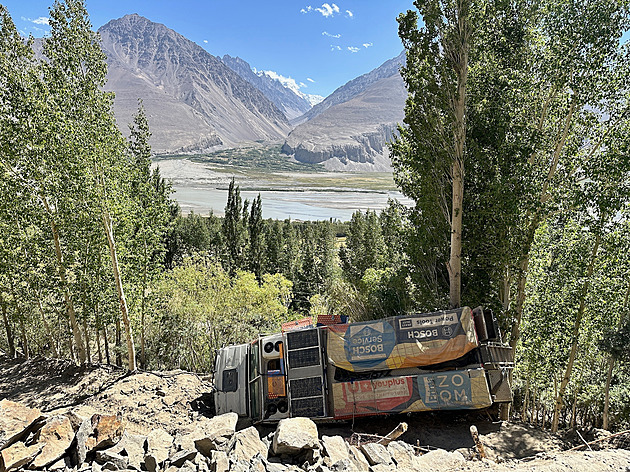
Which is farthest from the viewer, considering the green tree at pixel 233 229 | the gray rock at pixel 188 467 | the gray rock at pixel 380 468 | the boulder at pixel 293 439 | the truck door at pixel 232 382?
the green tree at pixel 233 229

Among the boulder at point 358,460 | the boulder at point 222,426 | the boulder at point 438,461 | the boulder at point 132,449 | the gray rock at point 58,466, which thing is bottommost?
the boulder at point 438,461

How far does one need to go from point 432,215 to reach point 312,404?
614 cm

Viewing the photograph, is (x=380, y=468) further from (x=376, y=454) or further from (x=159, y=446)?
(x=159, y=446)

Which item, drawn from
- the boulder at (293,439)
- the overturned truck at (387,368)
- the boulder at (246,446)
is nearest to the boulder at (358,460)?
the boulder at (293,439)

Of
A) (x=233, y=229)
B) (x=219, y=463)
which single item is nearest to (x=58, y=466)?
(x=219, y=463)

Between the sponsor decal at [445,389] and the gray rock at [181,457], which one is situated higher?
the gray rock at [181,457]

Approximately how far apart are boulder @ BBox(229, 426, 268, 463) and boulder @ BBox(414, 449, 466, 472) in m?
2.78

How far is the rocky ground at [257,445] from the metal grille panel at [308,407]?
0.70 metres

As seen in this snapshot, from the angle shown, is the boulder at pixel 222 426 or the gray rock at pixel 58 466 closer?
the gray rock at pixel 58 466

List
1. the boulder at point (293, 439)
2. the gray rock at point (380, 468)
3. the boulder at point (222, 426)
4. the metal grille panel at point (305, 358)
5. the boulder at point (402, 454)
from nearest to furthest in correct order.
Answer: the gray rock at point (380, 468) < the boulder at point (293, 439) < the boulder at point (402, 454) < the boulder at point (222, 426) < the metal grille panel at point (305, 358)

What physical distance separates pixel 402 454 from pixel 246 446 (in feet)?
9.58

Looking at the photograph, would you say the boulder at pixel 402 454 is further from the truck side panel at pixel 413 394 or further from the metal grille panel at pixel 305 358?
the metal grille panel at pixel 305 358

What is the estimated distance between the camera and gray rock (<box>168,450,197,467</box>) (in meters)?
5.87

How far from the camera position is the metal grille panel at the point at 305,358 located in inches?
360
